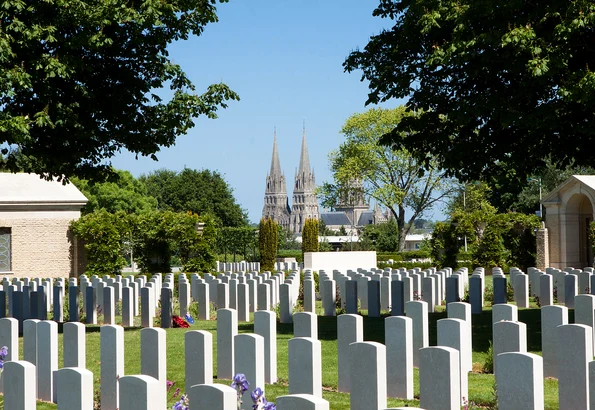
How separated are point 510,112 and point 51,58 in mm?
6850

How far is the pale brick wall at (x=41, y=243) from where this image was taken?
1195 inches

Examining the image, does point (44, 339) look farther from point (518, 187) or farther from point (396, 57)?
point (518, 187)

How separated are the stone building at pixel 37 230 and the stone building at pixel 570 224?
18.6 meters

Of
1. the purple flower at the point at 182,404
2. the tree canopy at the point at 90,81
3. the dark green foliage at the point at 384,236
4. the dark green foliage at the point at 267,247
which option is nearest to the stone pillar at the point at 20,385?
the purple flower at the point at 182,404

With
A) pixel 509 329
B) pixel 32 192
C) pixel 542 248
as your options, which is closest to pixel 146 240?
pixel 32 192

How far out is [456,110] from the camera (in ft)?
44.8

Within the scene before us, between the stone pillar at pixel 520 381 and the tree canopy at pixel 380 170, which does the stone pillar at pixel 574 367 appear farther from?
the tree canopy at pixel 380 170

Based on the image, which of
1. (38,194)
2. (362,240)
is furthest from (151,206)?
(38,194)

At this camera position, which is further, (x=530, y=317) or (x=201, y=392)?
(x=530, y=317)

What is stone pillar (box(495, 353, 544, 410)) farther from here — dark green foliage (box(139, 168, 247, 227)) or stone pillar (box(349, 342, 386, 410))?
dark green foliage (box(139, 168, 247, 227))

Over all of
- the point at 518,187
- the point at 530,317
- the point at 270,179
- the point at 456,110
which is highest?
the point at 270,179

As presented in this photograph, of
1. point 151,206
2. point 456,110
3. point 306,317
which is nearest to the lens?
point 306,317

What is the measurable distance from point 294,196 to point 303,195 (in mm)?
3369

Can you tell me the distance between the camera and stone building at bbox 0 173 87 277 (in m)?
30.3
